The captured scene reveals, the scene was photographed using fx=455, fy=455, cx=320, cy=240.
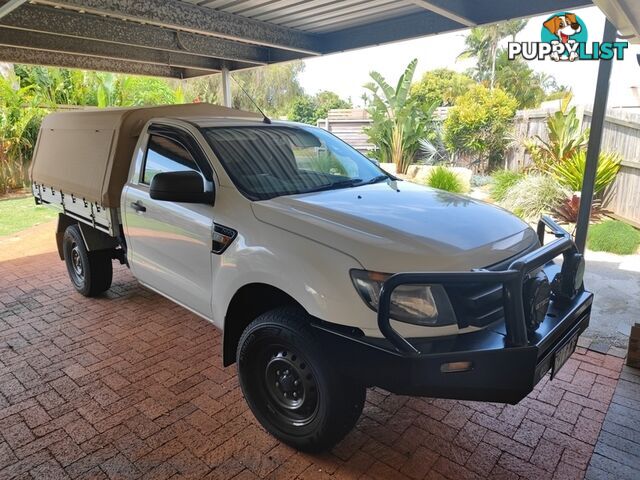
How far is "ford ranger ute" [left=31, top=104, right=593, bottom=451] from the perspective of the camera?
2.18 m

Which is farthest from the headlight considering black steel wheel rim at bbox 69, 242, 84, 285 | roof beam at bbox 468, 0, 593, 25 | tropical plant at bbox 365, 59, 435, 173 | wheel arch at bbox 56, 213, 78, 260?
tropical plant at bbox 365, 59, 435, 173

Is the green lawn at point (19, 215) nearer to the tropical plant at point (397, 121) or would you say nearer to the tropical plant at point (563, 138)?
the tropical plant at point (397, 121)

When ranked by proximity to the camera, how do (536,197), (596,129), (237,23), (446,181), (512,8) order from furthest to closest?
(446,181) → (536,197) → (237,23) → (512,8) → (596,129)

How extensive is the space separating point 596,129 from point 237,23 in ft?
14.6

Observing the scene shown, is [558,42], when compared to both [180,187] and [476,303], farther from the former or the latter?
[180,187]

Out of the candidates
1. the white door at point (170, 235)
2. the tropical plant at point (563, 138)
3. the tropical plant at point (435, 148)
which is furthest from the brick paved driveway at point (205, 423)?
the tropical plant at point (435, 148)

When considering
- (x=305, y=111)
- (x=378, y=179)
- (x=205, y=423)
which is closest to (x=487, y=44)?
(x=305, y=111)

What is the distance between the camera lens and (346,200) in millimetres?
2982

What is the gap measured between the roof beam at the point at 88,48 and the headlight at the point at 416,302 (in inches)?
271

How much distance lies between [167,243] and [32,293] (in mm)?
2988

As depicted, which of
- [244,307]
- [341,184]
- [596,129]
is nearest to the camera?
[244,307]

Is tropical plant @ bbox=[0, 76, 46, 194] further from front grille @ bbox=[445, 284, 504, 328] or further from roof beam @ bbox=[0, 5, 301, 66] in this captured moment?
front grille @ bbox=[445, 284, 504, 328]

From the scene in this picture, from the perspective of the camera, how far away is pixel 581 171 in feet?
27.9

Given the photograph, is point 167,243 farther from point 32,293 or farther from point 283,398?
point 32,293
